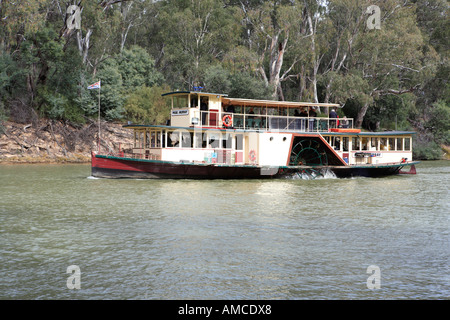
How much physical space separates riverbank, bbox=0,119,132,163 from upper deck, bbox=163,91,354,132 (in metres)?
13.5

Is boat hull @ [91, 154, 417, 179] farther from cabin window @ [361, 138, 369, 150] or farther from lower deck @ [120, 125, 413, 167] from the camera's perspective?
cabin window @ [361, 138, 369, 150]

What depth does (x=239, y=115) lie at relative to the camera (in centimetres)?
2762

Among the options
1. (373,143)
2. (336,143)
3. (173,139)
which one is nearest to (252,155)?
(173,139)

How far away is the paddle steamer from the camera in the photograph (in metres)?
25.0

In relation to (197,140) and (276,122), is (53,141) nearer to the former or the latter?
(197,140)

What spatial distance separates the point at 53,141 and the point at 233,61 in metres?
18.1

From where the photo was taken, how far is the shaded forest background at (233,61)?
41.6 meters

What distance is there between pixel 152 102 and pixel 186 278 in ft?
129

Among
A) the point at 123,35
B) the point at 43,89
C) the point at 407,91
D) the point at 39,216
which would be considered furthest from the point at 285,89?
the point at 39,216

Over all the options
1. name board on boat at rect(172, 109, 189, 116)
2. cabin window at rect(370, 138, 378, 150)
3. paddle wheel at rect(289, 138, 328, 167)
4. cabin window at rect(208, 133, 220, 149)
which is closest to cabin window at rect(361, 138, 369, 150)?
cabin window at rect(370, 138, 378, 150)

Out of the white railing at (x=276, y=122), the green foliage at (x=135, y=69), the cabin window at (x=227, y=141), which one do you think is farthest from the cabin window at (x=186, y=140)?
the green foliage at (x=135, y=69)

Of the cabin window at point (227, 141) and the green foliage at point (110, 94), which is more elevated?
the green foliage at point (110, 94)

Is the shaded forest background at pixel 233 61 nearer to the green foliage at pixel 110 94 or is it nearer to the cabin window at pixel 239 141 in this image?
the green foliage at pixel 110 94

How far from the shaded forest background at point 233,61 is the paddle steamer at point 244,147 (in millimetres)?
16796
